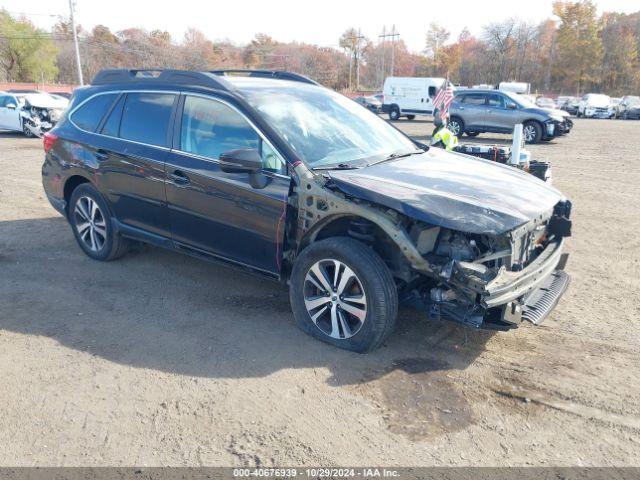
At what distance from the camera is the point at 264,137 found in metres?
4.10

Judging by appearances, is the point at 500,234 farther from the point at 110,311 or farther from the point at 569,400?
the point at 110,311

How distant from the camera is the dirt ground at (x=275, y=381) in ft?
9.64

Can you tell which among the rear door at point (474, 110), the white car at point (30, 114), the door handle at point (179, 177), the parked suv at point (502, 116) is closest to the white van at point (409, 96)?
the parked suv at point (502, 116)

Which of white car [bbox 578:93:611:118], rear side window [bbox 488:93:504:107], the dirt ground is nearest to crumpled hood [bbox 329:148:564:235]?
the dirt ground

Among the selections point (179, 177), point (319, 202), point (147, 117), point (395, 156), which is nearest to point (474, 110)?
point (395, 156)

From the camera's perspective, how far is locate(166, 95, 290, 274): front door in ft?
13.4

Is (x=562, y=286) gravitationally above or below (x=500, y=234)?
below

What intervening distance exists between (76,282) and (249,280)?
5.59 ft

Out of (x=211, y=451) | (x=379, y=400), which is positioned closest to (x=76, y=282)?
(x=211, y=451)

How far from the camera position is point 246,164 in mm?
3912

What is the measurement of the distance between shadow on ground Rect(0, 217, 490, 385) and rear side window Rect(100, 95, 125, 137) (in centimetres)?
141

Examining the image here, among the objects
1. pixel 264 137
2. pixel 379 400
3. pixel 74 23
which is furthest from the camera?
pixel 74 23

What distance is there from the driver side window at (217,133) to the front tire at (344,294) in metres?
0.76

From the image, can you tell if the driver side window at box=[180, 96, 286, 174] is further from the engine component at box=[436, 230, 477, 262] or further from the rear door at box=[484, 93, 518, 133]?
the rear door at box=[484, 93, 518, 133]
